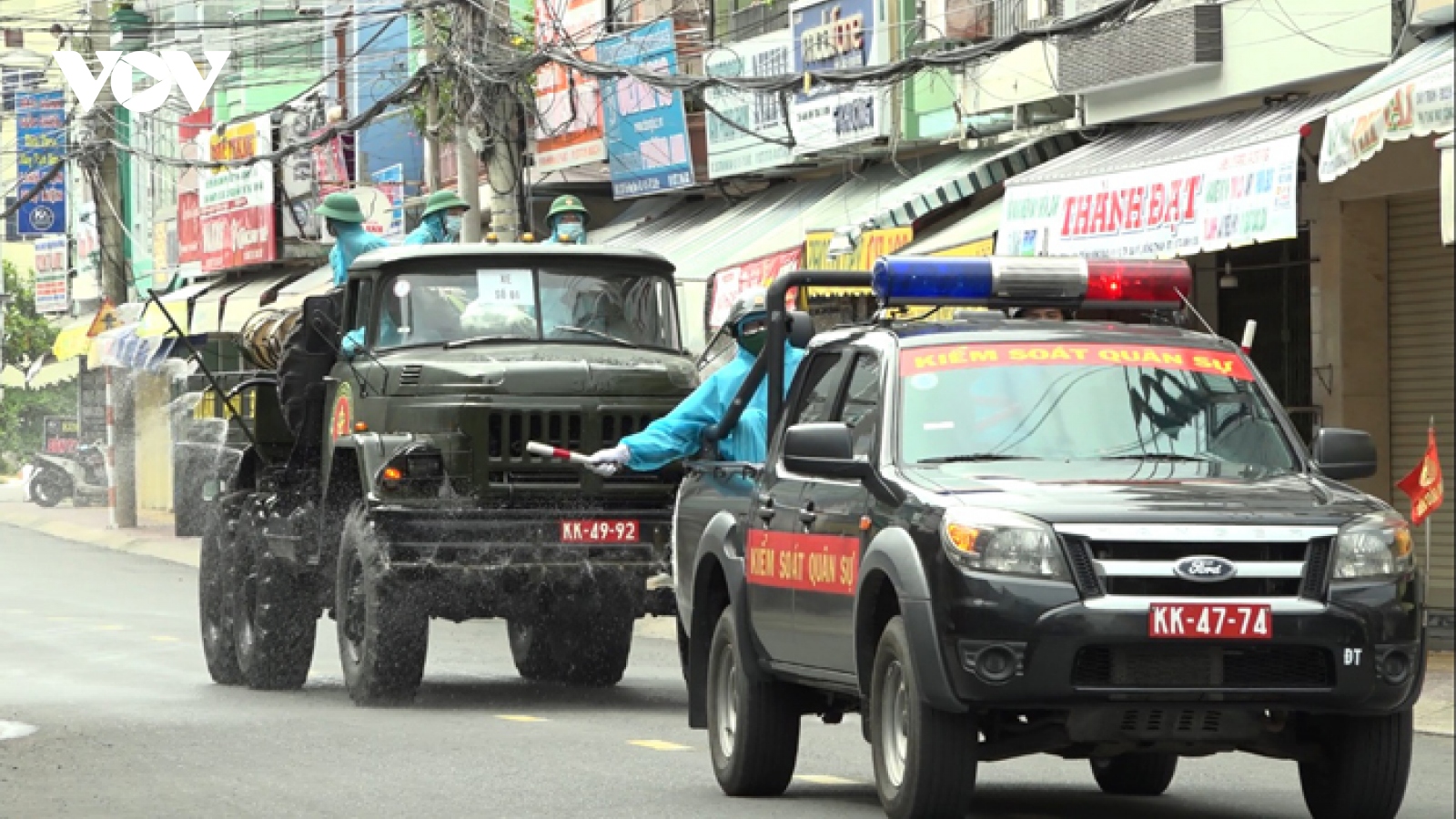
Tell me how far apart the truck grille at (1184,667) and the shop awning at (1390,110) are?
5755 mm

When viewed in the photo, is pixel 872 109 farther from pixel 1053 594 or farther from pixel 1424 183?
pixel 1053 594

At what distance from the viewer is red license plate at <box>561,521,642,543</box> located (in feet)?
51.3

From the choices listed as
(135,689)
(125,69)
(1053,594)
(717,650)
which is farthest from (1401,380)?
(125,69)

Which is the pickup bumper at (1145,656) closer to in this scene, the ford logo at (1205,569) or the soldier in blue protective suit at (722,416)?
the ford logo at (1205,569)

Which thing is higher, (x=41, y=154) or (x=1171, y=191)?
(x=41, y=154)

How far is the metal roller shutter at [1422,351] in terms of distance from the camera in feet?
66.2

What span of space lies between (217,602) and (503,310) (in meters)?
3.48

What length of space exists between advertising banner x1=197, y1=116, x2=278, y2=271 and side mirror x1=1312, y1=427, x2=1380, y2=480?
32965mm

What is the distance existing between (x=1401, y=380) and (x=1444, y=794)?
400 inches

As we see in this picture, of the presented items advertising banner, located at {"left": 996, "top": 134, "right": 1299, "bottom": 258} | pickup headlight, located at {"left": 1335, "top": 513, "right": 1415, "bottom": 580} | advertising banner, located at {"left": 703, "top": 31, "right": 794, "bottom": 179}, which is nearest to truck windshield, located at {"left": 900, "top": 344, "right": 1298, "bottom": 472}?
pickup headlight, located at {"left": 1335, "top": 513, "right": 1415, "bottom": 580}

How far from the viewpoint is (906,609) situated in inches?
367

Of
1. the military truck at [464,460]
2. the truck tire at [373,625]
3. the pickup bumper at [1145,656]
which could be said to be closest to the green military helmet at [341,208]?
the military truck at [464,460]

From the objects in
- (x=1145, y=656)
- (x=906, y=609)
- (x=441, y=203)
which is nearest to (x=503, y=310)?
(x=441, y=203)

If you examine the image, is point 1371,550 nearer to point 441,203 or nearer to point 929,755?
point 929,755
